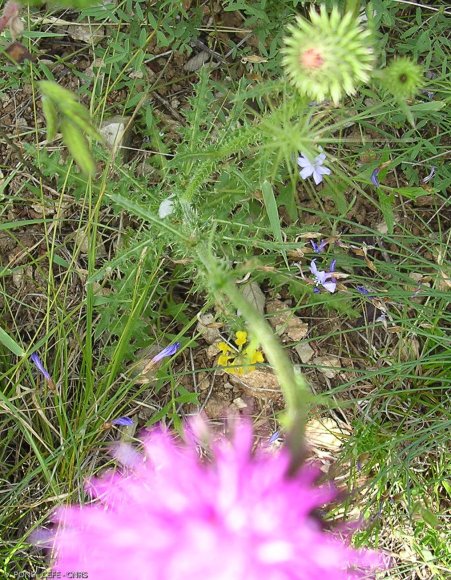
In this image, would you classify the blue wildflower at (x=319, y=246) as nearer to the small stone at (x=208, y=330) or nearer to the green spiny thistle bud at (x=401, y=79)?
the small stone at (x=208, y=330)

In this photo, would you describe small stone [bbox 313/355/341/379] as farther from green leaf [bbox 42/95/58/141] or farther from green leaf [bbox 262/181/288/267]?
green leaf [bbox 42/95/58/141]

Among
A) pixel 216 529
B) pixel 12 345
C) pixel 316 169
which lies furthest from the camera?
pixel 316 169

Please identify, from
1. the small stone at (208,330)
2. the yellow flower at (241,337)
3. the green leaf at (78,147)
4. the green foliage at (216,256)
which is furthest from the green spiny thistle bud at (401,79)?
the small stone at (208,330)

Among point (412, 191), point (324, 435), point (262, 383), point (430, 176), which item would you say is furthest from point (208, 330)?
point (430, 176)

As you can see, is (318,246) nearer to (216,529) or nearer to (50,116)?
(50,116)

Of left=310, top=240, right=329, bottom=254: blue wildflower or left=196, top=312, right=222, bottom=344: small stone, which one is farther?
left=196, top=312, right=222, bottom=344: small stone

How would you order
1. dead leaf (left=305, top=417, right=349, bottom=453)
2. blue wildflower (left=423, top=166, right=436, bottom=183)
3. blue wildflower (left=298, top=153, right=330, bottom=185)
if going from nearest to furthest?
blue wildflower (left=298, top=153, right=330, bottom=185)
blue wildflower (left=423, top=166, right=436, bottom=183)
dead leaf (left=305, top=417, right=349, bottom=453)


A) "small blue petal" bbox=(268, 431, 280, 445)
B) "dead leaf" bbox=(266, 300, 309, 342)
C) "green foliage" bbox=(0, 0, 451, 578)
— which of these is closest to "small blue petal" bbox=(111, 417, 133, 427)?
"green foliage" bbox=(0, 0, 451, 578)

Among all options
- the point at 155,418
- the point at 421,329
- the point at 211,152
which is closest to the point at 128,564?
the point at 211,152
